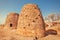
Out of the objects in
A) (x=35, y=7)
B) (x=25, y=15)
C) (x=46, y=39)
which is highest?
(x=35, y=7)

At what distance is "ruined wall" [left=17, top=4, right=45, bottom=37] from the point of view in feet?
37.0

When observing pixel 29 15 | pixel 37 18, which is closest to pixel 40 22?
pixel 37 18

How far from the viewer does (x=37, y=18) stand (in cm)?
1177

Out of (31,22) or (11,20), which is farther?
(11,20)

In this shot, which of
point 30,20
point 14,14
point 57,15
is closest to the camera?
point 30,20

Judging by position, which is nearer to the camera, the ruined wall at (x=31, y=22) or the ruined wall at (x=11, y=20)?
the ruined wall at (x=31, y=22)

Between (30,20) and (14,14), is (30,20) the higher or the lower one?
the lower one

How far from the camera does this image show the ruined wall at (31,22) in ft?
37.0

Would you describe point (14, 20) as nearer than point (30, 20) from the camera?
No

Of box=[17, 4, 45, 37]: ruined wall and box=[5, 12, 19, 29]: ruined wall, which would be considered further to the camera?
box=[5, 12, 19, 29]: ruined wall

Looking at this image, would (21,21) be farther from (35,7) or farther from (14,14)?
(14,14)

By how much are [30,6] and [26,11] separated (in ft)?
2.09

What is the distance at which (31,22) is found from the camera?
1152 centimetres

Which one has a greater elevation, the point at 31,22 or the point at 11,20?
the point at 11,20
